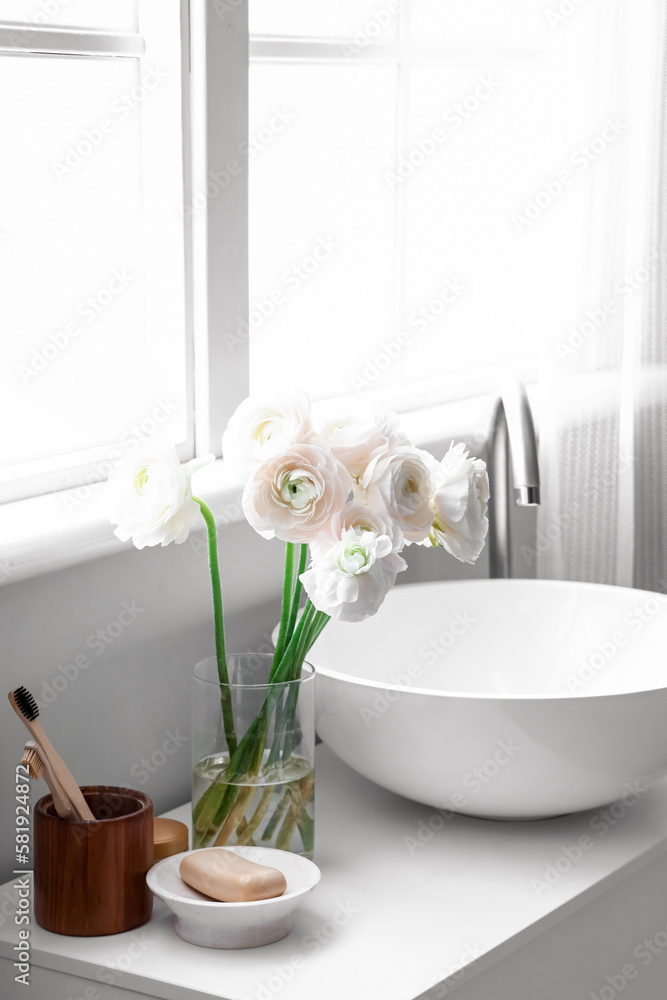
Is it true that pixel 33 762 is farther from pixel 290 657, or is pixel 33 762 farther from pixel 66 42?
pixel 66 42

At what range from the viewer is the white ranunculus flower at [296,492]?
0.92 metres

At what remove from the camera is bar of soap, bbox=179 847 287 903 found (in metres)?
0.93

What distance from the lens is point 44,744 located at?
93 cm

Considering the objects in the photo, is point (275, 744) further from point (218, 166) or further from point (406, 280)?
point (406, 280)

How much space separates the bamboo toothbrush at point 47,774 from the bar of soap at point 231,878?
0.33ft

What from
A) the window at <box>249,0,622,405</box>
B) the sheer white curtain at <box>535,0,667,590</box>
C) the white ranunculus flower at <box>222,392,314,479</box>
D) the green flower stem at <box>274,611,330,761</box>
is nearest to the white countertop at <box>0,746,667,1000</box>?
the green flower stem at <box>274,611,330,761</box>

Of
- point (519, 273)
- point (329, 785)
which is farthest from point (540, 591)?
point (519, 273)

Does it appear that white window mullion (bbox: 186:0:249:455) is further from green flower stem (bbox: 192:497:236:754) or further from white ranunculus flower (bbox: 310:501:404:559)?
white ranunculus flower (bbox: 310:501:404:559)

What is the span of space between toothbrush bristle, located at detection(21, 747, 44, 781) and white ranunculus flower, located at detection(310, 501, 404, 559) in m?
0.25

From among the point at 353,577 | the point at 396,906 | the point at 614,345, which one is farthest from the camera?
the point at 614,345

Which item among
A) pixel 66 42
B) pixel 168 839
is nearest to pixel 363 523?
pixel 168 839

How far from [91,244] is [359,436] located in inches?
19.9

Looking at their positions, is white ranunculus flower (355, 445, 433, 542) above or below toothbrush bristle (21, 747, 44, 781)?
above

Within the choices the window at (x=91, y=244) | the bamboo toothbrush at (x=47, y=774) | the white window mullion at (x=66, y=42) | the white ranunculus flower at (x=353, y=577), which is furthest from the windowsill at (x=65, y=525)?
the white window mullion at (x=66, y=42)
